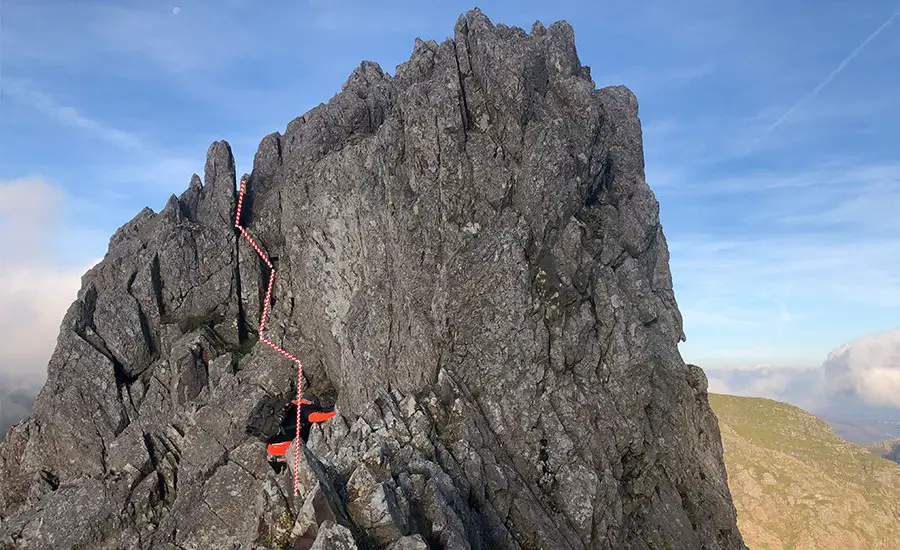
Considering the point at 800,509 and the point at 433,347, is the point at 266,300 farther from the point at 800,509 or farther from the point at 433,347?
the point at 800,509

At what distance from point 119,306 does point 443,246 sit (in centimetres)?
3045

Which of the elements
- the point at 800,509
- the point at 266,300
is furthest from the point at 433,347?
the point at 800,509

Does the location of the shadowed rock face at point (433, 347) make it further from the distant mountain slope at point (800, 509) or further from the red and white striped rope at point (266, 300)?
the distant mountain slope at point (800, 509)

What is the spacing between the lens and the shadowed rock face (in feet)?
108

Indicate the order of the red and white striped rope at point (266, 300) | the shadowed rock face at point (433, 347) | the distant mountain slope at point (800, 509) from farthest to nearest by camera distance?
the distant mountain slope at point (800, 509) < the red and white striped rope at point (266, 300) < the shadowed rock face at point (433, 347)

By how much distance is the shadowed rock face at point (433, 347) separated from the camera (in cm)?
3278

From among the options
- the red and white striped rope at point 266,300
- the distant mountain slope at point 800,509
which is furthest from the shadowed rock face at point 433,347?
the distant mountain slope at point 800,509

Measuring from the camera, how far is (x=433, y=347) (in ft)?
118

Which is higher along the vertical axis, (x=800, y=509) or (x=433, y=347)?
(x=433, y=347)

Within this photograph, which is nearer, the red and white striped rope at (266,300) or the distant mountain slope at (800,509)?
the red and white striped rope at (266,300)

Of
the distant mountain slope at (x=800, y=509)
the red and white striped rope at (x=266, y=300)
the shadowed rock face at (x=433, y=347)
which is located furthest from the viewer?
the distant mountain slope at (x=800, y=509)

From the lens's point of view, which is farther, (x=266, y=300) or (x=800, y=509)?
(x=800, y=509)

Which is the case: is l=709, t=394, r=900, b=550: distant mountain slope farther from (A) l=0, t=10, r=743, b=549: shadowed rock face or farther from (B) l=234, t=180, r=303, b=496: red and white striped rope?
(B) l=234, t=180, r=303, b=496: red and white striped rope

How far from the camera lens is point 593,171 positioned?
1608 inches
